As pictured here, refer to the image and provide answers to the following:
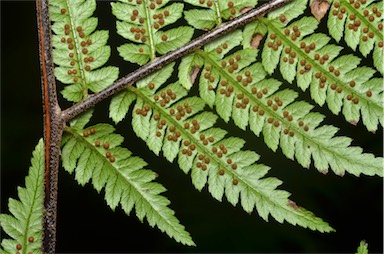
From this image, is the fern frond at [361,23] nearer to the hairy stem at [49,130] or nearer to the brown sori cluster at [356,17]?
the brown sori cluster at [356,17]

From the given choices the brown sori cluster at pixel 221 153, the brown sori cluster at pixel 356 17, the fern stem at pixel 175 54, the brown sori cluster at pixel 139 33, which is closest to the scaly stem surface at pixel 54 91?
the fern stem at pixel 175 54

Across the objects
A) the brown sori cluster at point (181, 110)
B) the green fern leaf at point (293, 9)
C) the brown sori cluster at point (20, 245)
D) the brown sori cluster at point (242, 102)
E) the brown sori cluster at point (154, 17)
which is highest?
the green fern leaf at point (293, 9)

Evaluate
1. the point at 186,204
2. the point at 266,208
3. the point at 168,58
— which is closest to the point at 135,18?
the point at 168,58

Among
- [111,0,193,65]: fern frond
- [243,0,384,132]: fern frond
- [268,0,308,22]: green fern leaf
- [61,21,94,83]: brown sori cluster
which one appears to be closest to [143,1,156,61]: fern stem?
[111,0,193,65]: fern frond

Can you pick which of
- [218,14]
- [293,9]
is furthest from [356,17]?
[218,14]

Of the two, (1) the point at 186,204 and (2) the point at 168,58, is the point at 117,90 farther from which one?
(1) the point at 186,204

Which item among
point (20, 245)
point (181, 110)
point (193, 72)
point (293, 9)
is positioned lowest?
point (20, 245)

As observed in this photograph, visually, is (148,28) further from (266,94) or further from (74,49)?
(266,94)
